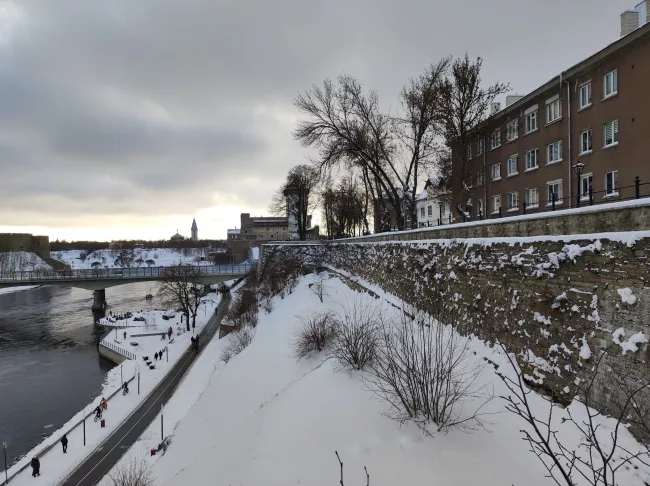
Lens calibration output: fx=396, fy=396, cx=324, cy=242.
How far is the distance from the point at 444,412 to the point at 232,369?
541 inches

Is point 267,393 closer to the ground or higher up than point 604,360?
closer to the ground

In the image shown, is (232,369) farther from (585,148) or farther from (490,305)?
(585,148)

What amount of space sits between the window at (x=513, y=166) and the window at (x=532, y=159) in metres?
0.95

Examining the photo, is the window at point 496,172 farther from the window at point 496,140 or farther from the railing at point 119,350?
the railing at point 119,350

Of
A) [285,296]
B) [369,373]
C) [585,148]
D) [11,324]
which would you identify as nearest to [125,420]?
[285,296]

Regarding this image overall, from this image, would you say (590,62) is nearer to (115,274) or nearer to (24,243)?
(115,274)

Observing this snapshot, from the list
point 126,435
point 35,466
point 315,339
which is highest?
point 315,339

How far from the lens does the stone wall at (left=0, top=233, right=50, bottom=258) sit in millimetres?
95750

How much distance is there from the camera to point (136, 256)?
430ft

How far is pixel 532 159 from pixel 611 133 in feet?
17.7

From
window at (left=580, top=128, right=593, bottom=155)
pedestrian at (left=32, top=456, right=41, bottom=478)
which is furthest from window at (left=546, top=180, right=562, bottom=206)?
pedestrian at (left=32, top=456, right=41, bottom=478)

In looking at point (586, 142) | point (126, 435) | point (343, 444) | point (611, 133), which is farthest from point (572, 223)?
point (126, 435)

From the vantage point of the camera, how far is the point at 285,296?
1218 inches

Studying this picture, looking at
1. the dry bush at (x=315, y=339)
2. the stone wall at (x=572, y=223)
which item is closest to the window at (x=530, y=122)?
the stone wall at (x=572, y=223)
